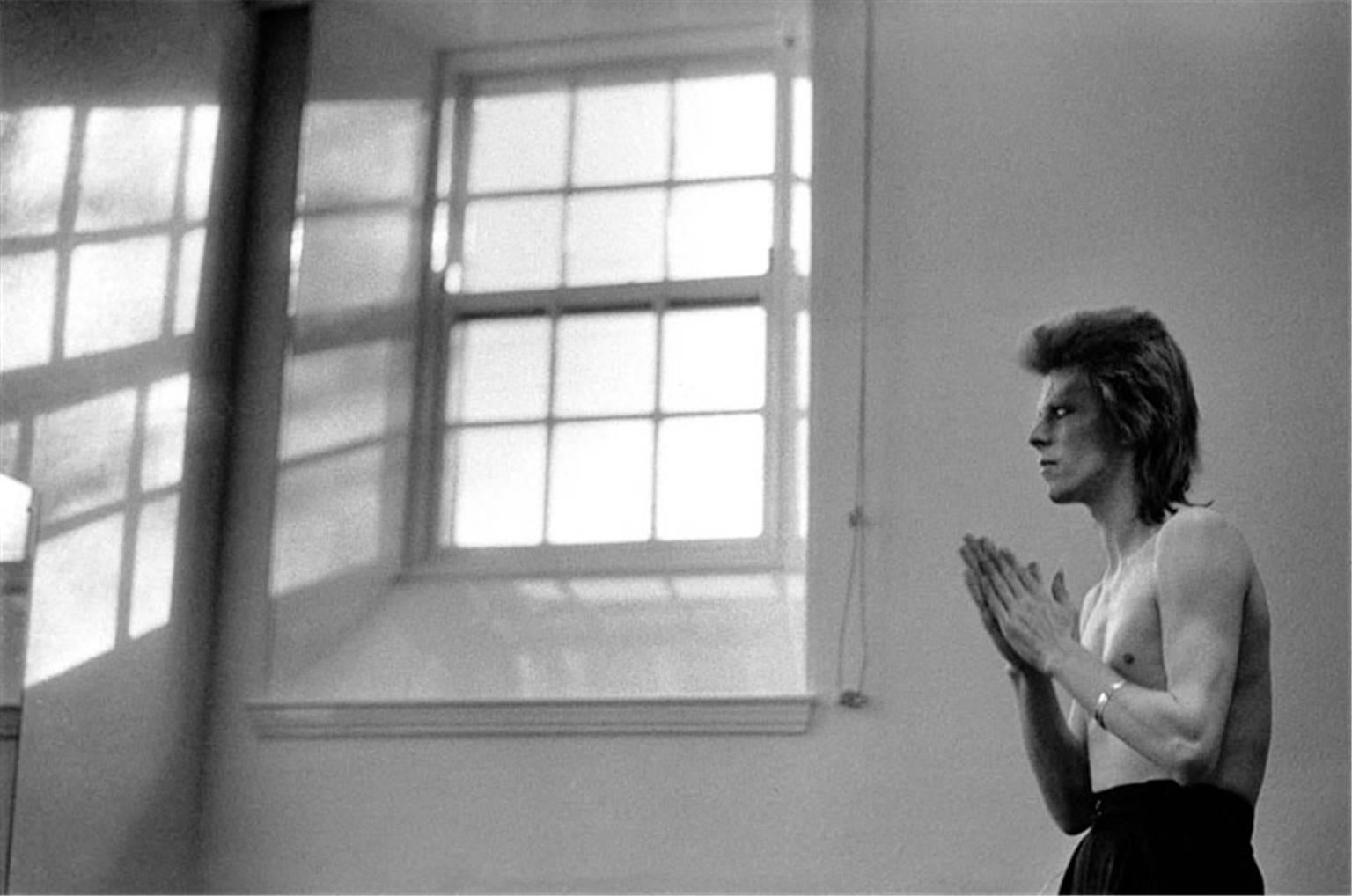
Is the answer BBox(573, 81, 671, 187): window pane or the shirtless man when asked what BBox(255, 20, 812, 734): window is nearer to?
BBox(573, 81, 671, 187): window pane

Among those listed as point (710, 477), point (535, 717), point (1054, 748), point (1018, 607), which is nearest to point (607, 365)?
point (710, 477)

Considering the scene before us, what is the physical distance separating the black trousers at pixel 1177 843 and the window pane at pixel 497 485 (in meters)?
2.13

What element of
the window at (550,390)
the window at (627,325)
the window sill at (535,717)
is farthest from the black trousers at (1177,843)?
the window at (627,325)

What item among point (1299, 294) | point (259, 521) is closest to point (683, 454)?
point (259, 521)

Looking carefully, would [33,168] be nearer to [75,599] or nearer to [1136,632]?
[75,599]

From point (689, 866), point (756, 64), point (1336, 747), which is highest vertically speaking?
point (756, 64)

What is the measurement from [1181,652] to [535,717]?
1837 mm

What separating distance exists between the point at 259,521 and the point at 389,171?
86 centimetres

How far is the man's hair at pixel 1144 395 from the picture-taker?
3000 millimetres

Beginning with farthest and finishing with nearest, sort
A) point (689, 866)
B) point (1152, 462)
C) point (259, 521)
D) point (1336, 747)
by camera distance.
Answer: point (259, 521) < point (689, 866) < point (1336, 747) < point (1152, 462)

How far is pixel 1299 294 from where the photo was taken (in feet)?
13.4

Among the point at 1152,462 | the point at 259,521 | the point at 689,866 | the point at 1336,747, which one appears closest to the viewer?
the point at 1152,462

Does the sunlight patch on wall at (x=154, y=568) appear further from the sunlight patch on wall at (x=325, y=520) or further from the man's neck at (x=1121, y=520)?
the man's neck at (x=1121, y=520)

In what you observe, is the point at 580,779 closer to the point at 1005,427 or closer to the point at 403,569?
the point at 403,569
